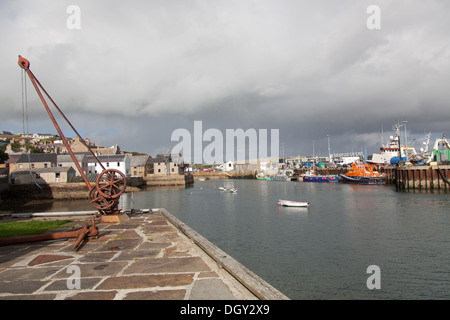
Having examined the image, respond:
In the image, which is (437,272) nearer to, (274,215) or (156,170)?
A: (274,215)

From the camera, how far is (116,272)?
300 inches

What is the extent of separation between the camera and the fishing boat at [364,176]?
3519 inches

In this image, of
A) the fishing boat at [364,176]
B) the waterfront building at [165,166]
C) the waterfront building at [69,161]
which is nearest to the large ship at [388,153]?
the fishing boat at [364,176]

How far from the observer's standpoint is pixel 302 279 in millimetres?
15445

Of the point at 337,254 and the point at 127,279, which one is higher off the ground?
the point at 127,279

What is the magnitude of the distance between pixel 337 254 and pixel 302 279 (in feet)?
18.2

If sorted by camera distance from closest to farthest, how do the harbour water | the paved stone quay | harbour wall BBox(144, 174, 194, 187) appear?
the paved stone quay, the harbour water, harbour wall BBox(144, 174, 194, 187)

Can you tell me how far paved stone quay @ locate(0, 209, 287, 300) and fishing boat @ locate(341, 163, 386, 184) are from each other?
91.1 m

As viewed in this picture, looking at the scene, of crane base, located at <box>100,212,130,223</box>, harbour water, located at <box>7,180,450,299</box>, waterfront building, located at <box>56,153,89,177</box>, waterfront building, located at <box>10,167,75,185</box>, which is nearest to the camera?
harbour water, located at <box>7,180,450,299</box>

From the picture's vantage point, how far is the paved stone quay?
6164mm

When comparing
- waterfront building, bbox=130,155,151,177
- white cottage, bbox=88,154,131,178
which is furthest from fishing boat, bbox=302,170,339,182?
white cottage, bbox=88,154,131,178

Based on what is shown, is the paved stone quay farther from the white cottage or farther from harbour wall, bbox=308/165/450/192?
the white cottage

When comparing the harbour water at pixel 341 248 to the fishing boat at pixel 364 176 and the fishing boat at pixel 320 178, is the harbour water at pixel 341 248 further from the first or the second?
the fishing boat at pixel 320 178
